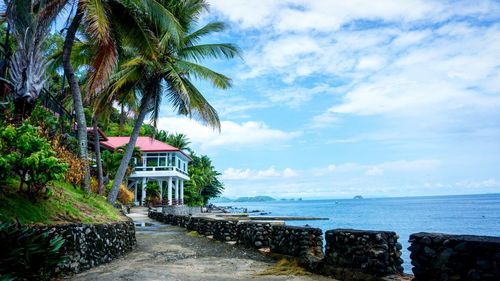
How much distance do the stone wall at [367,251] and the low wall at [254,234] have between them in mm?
3956

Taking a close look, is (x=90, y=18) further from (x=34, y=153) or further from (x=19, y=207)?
(x=19, y=207)

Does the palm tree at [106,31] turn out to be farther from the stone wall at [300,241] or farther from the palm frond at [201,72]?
the stone wall at [300,241]

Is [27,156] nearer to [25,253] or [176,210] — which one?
[25,253]

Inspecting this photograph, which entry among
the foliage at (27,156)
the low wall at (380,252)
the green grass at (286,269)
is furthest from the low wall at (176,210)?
the foliage at (27,156)

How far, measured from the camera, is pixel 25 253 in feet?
19.0

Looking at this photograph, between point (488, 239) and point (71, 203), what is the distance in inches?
336

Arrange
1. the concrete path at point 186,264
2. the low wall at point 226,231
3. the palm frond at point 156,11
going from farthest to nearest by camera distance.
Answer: the low wall at point 226,231 → the palm frond at point 156,11 → the concrete path at point 186,264

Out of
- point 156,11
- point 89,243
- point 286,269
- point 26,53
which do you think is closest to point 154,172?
point 156,11

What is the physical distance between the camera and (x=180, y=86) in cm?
1756

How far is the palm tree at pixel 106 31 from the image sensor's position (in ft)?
42.6

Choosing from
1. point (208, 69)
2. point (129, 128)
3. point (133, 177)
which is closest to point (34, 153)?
point (208, 69)

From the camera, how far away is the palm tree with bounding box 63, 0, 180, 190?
13.0 meters

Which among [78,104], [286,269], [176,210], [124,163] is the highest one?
[78,104]

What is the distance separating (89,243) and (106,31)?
6480mm
